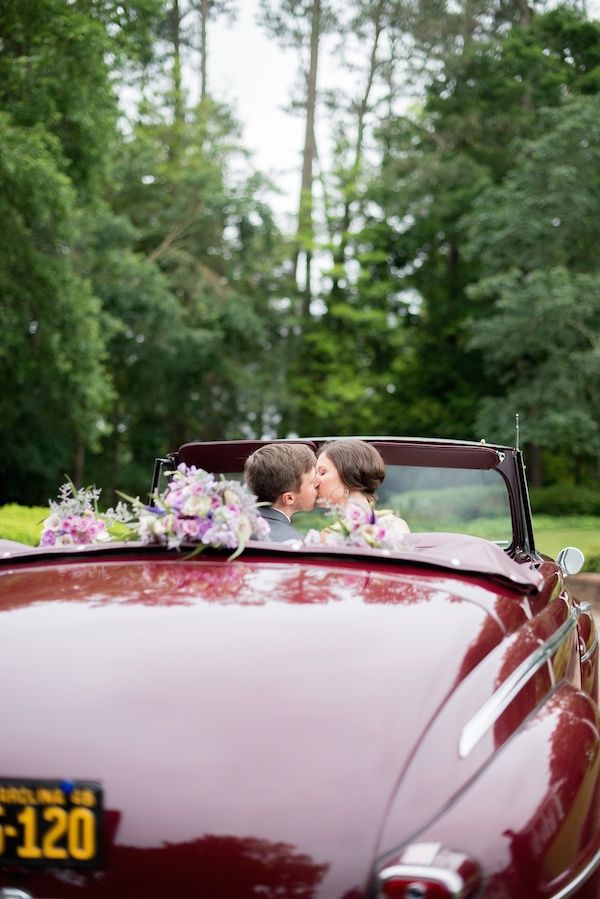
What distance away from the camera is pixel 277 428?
119ft

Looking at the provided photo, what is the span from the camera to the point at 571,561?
4.17 meters

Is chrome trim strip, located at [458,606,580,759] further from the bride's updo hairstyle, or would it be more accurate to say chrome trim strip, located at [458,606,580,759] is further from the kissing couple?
the bride's updo hairstyle

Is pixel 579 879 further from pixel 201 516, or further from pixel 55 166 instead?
pixel 55 166

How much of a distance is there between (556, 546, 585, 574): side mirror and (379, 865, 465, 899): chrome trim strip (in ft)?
8.41

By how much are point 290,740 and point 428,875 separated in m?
0.34

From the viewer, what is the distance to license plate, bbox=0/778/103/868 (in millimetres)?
1796

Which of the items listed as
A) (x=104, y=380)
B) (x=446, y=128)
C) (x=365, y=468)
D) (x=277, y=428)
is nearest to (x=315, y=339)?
(x=277, y=428)

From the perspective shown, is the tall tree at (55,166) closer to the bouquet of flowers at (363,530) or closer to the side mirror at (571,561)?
the side mirror at (571,561)

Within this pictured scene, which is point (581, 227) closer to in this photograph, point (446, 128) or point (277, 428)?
point (446, 128)

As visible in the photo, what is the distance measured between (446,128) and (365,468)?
32499 mm

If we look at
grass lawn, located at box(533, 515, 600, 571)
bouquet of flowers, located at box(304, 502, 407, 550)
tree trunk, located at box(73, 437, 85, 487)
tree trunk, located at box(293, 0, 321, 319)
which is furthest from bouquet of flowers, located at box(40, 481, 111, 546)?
tree trunk, located at box(293, 0, 321, 319)

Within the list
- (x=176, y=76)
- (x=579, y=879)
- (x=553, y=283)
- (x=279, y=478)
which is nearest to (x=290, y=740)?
(x=579, y=879)

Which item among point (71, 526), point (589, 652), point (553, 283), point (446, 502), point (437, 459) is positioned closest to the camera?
point (71, 526)

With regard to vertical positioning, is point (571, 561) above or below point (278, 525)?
below
